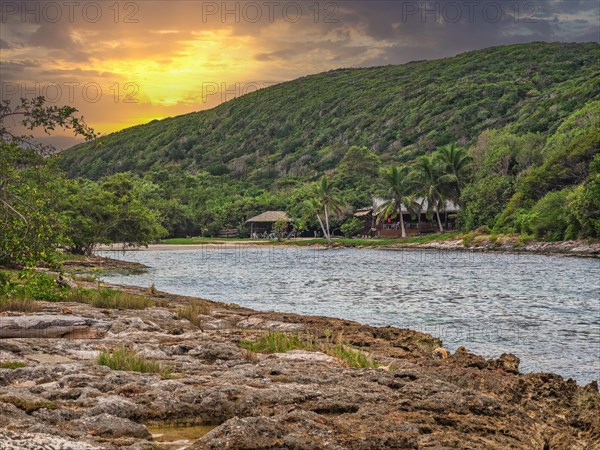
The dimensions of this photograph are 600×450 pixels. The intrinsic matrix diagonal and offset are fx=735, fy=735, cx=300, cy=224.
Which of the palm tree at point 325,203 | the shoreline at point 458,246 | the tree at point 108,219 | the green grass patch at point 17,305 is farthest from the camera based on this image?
the palm tree at point 325,203

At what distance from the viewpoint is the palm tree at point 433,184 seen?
89188 mm

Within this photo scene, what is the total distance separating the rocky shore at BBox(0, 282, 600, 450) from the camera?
302 inches

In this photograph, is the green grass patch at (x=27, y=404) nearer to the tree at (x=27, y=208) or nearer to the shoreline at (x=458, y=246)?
the tree at (x=27, y=208)

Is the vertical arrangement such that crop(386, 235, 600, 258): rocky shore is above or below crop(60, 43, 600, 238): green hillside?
below

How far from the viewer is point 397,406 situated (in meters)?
9.30

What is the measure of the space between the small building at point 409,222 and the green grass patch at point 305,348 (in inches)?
3061

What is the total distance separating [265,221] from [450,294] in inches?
2879

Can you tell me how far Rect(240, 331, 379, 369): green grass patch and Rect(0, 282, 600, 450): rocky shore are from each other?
14.6 inches

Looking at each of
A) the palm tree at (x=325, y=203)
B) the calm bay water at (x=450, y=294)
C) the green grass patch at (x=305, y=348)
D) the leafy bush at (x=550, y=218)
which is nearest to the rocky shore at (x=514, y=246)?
the leafy bush at (x=550, y=218)

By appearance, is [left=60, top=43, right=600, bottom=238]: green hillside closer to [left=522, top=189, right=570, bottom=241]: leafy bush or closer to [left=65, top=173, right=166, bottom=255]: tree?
[left=522, top=189, right=570, bottom=241]: leafy bush

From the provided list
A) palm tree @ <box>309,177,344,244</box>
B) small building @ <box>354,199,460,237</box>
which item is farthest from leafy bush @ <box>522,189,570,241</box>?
palm tree @ <box>309,177,344,244</box>

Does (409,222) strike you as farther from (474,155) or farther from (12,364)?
(12,364)

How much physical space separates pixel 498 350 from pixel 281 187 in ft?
431

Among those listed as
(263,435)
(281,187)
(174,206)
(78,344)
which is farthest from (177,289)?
(281,187)
